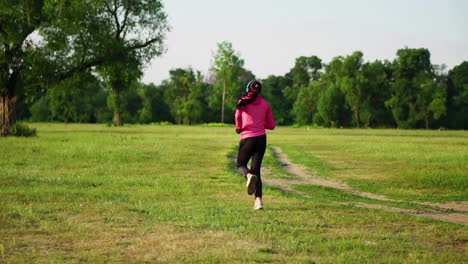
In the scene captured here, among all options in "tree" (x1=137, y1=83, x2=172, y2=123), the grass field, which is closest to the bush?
the grass field

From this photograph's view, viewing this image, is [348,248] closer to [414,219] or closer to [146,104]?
[414,219]

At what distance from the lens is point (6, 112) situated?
3569 centimetres

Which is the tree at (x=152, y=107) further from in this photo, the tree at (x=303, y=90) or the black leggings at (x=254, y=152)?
the black leggings at (x=254, y=152)

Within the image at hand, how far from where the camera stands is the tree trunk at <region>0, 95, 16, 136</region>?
3541 centimetres

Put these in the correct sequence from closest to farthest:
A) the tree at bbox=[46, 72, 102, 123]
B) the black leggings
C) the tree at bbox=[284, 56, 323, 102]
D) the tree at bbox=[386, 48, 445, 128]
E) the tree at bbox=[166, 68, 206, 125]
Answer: the black leggings → the tree at bbox=[386, 48, 445, 128] → the tree at bbox=[46, 72, 102, 123] → the tree at bbox=[166, 68, 206, 125] → the tree at bbox=[284, 56, 323, 102]

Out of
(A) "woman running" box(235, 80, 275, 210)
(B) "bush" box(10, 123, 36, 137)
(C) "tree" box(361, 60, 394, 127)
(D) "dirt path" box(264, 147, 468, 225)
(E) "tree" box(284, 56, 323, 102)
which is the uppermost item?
(E) "tree" box(284, 56, 323, 102)

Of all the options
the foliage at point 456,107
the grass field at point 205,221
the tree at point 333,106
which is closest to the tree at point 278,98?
the tree at point 333,106

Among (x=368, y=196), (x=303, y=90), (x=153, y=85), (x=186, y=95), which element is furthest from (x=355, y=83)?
(x=368, y=196)

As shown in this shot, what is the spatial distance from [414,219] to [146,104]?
3947 inches

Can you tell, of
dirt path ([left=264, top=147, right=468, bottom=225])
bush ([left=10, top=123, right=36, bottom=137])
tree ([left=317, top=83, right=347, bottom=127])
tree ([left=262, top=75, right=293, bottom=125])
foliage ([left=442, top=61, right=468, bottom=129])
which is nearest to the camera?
dirt path ([left=264, top=147, right=468, bottom=225])

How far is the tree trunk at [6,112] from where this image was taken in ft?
116

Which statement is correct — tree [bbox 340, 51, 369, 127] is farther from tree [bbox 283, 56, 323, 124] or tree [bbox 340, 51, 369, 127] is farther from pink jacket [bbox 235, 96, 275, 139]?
pink jacket [bbox 235, 96, 275, 139]

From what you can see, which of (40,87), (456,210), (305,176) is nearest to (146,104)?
(40,87)

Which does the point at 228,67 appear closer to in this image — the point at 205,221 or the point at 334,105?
the point at 334,105
